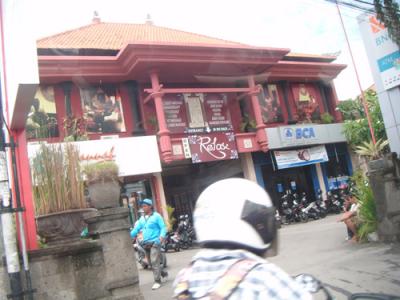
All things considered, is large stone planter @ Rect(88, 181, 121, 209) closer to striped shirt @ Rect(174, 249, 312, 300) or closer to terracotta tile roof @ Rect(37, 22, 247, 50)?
striped shirt @ Rect(174, 249, 312, 300)

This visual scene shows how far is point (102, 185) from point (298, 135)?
12963 millimetres

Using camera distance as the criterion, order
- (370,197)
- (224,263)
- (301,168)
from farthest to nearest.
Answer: (301,168) → (370,197) → (224,263)

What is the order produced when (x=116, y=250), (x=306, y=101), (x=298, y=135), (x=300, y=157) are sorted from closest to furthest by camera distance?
(x=116, y=250) < (x=298, y=135) < (x=300, y=157) < (x=306, y=101)

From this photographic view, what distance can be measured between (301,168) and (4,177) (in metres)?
15.8

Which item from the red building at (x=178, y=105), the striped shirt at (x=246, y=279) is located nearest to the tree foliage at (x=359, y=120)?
the red building at (x=178, y=105)

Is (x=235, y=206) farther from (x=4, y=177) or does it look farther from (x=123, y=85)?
(x=123, y=85)

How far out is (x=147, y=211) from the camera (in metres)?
7.21

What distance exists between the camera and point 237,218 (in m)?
1.42

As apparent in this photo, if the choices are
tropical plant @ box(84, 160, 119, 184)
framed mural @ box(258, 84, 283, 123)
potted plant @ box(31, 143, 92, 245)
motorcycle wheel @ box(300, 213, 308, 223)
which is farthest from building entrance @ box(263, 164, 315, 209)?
potted plant @ box(31, 143, 92, 245)

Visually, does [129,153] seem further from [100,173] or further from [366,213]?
[100,173]

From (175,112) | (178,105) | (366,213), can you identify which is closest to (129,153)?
(175,112)

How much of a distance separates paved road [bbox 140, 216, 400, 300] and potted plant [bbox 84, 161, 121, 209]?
1718mm

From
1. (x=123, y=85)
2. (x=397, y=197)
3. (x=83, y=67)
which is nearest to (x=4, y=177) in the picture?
(x=397, y=197)

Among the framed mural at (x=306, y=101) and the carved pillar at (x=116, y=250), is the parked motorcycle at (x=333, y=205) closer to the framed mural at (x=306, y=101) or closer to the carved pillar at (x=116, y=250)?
the framed mural at (x=306, y=101)
